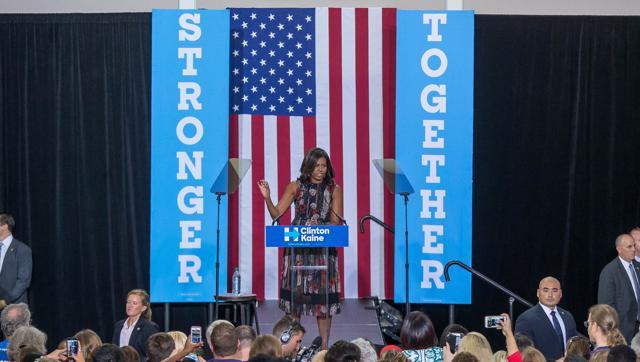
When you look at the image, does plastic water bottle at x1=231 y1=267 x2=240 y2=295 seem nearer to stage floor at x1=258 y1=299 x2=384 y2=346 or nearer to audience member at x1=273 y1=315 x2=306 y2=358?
stage floor at x1=258 y1=299 x2=384 y2=346

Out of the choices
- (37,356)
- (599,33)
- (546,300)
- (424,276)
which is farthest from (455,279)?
(37,356)

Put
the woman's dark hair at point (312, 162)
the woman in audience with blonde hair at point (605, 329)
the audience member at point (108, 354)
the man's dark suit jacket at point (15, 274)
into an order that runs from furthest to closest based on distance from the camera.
Answer: the man's dark suit jacket at point (15, 274), the woman's dark hair at point (312, 162), the woman in audience with blonde hair at point (605, 329), the audience member at point (108, 354)

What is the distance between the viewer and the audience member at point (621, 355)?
535 centimetres

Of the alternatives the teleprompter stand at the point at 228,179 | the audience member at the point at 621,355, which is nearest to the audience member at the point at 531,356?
the audience member at the point at 621,355

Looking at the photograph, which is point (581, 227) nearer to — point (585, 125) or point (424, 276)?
point (585, 125)

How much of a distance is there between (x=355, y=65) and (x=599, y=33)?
2625 millimetres

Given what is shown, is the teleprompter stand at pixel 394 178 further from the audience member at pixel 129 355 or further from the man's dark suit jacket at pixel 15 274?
the audience member at pixel 129 355

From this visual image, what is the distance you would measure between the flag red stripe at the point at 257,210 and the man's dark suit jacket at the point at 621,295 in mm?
3529

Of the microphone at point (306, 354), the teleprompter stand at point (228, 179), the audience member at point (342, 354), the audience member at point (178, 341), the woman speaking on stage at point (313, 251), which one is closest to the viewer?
the audience member at point (342, 354)

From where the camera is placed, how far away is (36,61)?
37.0ft

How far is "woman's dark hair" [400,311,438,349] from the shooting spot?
6.32m

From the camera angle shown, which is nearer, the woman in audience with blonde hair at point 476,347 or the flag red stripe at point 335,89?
the woman in audience with blonde hair at point 476,347

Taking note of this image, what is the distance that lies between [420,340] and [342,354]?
96 cm

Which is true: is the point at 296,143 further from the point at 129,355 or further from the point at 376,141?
the point at 129,355
